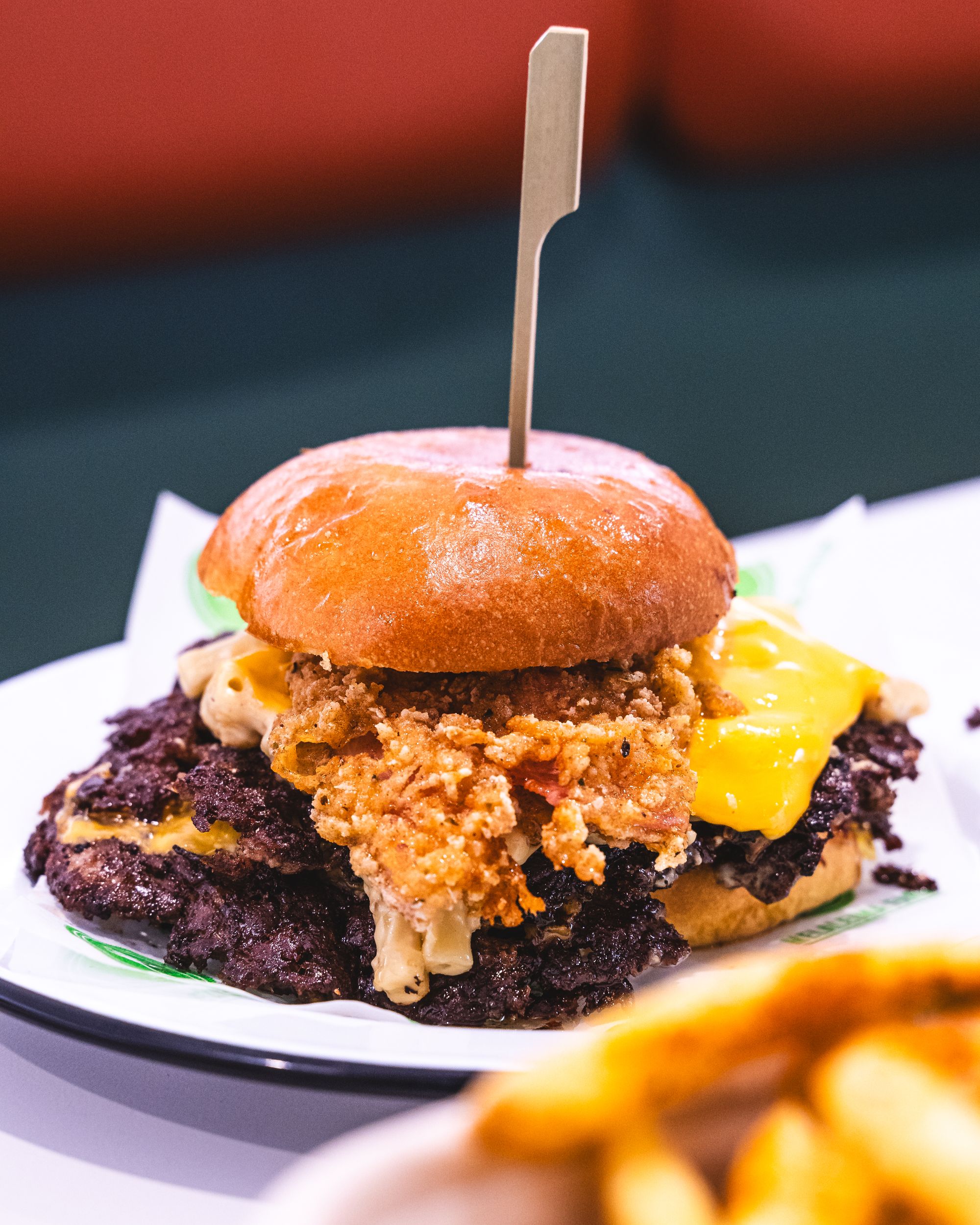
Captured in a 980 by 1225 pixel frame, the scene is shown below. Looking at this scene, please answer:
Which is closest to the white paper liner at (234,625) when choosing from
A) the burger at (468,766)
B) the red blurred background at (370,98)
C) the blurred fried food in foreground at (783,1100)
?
the burger at (468,766)

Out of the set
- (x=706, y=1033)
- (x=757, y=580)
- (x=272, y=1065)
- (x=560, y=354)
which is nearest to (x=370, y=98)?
(x=560, y=354)

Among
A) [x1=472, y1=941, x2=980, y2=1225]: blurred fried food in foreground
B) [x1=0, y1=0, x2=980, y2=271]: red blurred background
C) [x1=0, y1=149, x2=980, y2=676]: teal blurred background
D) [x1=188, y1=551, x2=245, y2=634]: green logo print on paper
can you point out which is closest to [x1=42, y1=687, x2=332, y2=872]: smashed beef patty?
[x1=188, y1=551, x2=245, y2=634]: green logo print on paper

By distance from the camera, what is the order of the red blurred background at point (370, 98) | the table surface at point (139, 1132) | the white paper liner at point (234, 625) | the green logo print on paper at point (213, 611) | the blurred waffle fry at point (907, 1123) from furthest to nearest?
the red blurred background at point (370, 98), the green logo print on paper at point (213, 611), the white paper liner at point (234, 625), the table surface at point (139, 1132), the blurred waffle fry at point (907, 1123)

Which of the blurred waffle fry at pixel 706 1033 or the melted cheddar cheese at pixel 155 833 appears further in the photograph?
the melted cheddar cheese at pixel 155 833

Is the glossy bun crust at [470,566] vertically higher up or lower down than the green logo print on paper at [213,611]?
higher up

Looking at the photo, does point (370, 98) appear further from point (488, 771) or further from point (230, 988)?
point (230, 988)

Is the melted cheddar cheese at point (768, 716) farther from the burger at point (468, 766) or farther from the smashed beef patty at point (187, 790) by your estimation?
the smashed beef patty at point (187, 790)

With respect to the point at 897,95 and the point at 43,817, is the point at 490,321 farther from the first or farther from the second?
the point at 43,817

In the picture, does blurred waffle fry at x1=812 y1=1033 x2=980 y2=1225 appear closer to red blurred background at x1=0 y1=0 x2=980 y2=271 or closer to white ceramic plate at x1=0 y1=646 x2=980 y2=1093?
white ceramic plate at x1=0 y1=646 x2=980 y2=1093
